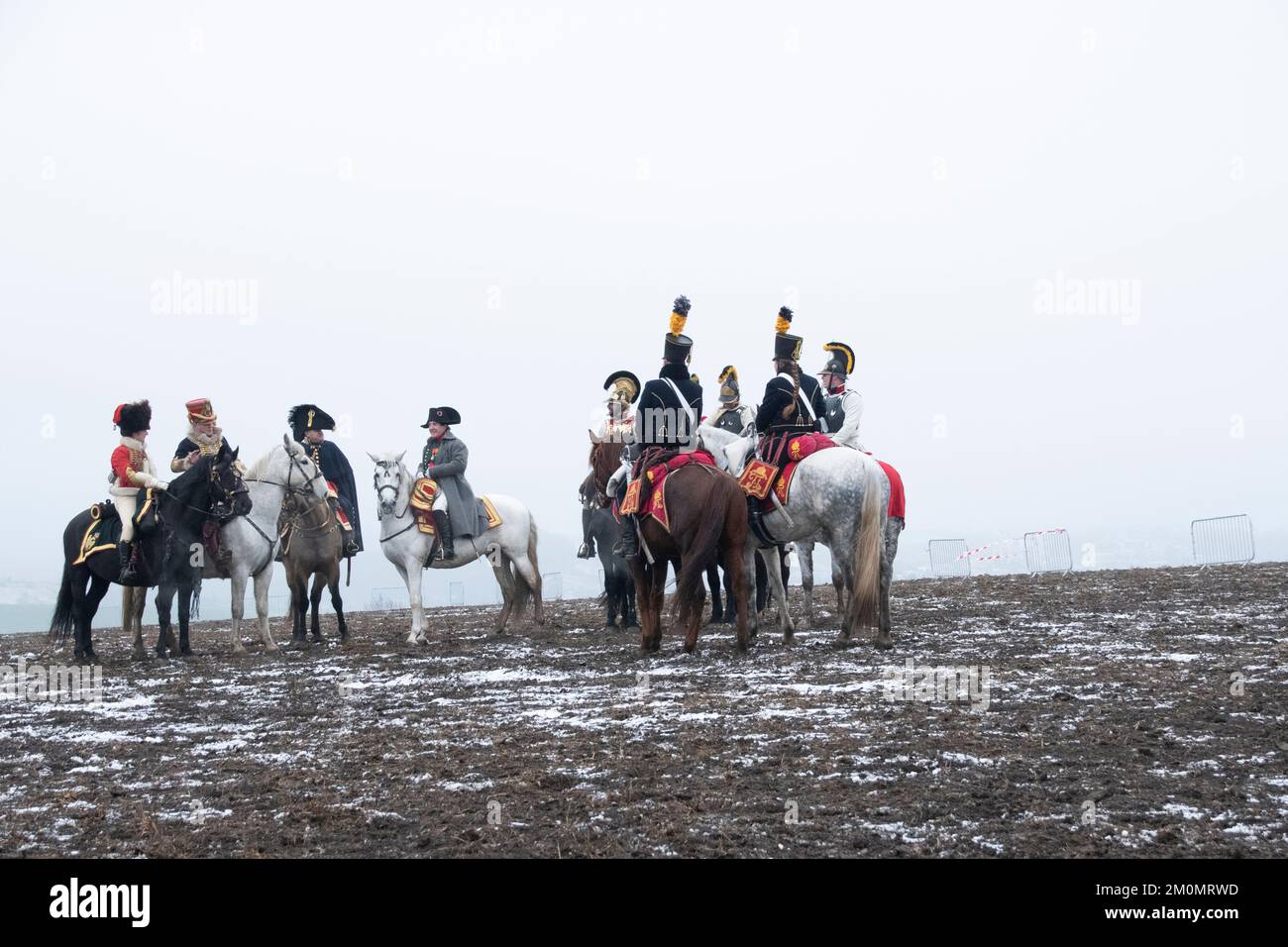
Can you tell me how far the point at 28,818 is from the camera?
251 inches

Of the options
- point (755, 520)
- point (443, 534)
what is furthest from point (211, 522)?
point (755, 520)

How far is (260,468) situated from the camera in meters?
13.9

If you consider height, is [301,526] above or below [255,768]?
above

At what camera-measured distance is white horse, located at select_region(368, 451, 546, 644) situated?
1409cm

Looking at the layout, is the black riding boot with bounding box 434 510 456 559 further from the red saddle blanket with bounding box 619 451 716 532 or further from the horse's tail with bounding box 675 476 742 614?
the horse's tail with bounding box 675 476 742 614

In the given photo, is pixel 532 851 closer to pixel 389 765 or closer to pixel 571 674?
pixel 389 765

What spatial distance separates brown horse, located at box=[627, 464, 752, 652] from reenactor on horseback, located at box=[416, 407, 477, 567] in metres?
3.62

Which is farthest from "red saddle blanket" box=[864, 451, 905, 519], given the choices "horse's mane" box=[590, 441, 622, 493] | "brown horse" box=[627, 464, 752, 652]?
"horse's mane" box=[590, 441, 622, 493]

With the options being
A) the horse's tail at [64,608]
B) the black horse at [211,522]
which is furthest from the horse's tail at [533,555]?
the horse's tail at [64,608]

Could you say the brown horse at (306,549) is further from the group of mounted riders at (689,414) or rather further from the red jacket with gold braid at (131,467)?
the group of mounted riders at (689,414)

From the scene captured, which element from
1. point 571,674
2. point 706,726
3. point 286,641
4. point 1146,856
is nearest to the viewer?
point 1146,856

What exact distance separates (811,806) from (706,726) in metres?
2.05
